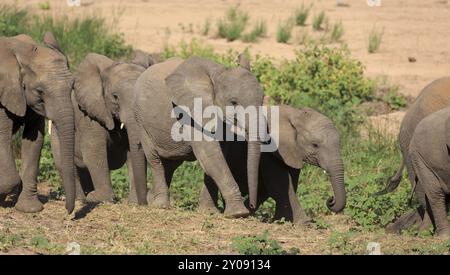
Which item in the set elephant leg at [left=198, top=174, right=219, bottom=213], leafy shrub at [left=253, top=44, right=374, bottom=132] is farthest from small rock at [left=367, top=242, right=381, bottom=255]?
leafy shrub at [left=253, top=44, right=374, bottom=132]

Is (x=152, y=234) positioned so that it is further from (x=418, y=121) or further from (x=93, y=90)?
(x=93, y=90)

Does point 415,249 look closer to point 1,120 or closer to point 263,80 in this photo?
point 1,120

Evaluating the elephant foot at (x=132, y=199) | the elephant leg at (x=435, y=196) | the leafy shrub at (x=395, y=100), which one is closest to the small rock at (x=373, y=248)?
the elephant leg at (x=435, y=196)

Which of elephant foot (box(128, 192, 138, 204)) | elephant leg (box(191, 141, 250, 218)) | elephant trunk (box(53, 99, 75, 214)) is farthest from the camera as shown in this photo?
elephant foot (box(128, 192, 138, 204))

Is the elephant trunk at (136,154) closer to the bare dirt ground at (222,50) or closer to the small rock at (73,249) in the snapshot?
the bare dirt ground at (222,50)

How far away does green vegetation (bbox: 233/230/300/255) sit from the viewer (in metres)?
10.3

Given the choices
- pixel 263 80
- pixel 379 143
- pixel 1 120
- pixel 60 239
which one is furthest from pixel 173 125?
pixel 263 80

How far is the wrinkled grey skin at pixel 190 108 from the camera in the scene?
12281mm

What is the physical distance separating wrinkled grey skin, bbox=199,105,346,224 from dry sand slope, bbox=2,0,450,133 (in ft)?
19.8

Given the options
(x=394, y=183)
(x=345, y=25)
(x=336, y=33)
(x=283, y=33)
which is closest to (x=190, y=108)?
(x=394, y=183)

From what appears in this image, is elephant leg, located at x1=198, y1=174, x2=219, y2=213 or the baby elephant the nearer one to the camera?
the baby elephant

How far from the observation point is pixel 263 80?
18.3 m

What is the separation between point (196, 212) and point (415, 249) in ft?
7.68

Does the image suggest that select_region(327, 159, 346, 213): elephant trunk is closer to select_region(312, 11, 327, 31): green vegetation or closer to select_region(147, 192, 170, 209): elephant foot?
select_region(147, 192, 170, 209): elephant foot
